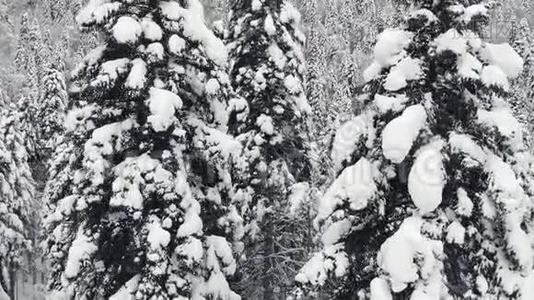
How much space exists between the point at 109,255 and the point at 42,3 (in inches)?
7968

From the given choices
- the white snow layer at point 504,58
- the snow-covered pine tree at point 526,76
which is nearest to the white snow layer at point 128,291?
the white snow layer at point 504,58

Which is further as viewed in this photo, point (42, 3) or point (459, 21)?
point (42, 3)

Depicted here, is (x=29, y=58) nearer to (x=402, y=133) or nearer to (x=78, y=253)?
(x=78, y=253)

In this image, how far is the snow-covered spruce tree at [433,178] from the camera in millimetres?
9469

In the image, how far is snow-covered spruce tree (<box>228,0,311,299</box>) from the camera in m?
21.2

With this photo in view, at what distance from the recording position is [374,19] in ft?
651

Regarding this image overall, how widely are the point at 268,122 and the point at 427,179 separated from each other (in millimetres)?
11866

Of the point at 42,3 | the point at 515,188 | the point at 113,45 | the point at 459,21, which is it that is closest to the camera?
the point at 515,188

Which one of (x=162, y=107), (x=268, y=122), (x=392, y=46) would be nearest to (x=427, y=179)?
(x=392, y=46)

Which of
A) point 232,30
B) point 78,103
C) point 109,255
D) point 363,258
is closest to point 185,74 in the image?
point 78,103

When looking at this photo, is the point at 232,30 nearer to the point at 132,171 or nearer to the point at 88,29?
the point at 88,29

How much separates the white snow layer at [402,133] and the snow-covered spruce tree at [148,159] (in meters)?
4.45

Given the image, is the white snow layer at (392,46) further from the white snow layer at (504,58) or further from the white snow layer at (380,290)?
the white snow layer at (380,290)

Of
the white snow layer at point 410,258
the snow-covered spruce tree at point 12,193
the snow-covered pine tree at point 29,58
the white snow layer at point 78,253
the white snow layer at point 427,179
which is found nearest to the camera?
the white snow layer at point 410,258
